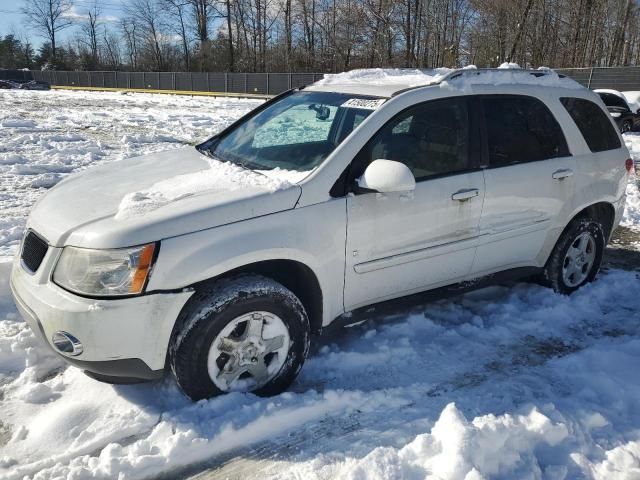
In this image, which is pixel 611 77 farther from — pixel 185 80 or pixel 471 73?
pixel 185 80

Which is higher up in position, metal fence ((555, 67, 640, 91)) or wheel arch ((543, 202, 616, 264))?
metal fence ((555, 67, 640, 91))

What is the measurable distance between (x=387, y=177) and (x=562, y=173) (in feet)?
6.18

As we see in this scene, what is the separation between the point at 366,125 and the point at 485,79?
120 cm

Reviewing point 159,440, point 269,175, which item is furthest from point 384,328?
point 159,440

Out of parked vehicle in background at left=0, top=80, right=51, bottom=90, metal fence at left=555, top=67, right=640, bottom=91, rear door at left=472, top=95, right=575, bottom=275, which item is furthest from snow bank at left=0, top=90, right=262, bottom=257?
parked vehicle in background at left=0, top=80, right=51, bottom=90

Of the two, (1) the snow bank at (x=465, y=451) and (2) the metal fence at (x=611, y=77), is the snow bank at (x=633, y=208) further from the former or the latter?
(2) the metal fence at (x=611, y=77)

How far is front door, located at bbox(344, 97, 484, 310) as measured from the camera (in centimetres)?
333

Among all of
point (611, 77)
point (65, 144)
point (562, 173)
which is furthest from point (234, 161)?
point (611, 77)

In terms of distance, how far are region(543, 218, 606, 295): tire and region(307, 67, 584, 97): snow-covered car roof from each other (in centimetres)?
119

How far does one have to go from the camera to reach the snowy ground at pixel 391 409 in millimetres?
2654

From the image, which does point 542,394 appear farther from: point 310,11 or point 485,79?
point 310,11

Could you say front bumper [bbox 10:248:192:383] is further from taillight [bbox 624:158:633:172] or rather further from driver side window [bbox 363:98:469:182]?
taillight [bbox 624:158:633:172]

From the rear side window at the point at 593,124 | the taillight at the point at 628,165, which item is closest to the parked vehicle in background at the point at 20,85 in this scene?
the rear side window at the point at 593,124

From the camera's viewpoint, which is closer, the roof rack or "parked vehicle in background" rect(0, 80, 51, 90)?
the roof rack
